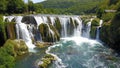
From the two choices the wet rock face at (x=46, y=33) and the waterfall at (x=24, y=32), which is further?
the wet rock face at (x=46, y=33)

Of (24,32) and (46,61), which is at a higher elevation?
(24,32)

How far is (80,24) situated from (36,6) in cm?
4874

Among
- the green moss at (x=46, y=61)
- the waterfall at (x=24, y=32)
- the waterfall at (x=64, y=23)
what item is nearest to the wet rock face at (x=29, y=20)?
the waterfall at (x=24, y=32)

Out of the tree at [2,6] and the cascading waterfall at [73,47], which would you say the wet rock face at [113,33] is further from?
the tree at [2,6]

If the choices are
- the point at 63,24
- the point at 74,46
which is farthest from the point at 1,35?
the point at 63,24

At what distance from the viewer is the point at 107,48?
48812 millimetres

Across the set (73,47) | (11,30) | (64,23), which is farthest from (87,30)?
(11,30)

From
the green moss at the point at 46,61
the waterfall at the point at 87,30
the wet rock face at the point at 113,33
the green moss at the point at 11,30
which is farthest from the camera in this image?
the waterfall at the point at 87,30

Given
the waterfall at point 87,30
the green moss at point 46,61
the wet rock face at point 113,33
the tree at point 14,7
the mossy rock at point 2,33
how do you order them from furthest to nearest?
the tree at point 14,7
the waterfall at point 87,30
the mossy rock at point 2,33
the wet rock face at point 113,33
the green moss at point 46,61

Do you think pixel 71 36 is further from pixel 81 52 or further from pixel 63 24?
pixel 81 52

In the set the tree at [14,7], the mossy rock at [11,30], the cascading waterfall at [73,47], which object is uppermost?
the tree at [14,7]

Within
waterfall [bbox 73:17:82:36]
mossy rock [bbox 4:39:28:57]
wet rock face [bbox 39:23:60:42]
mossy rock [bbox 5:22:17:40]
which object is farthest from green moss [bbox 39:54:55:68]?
waterfall [bbox 73:17:82:36]

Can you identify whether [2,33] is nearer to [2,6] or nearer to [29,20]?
[29,20]

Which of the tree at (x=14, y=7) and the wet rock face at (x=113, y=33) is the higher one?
the tree at (x=14, y=7)
